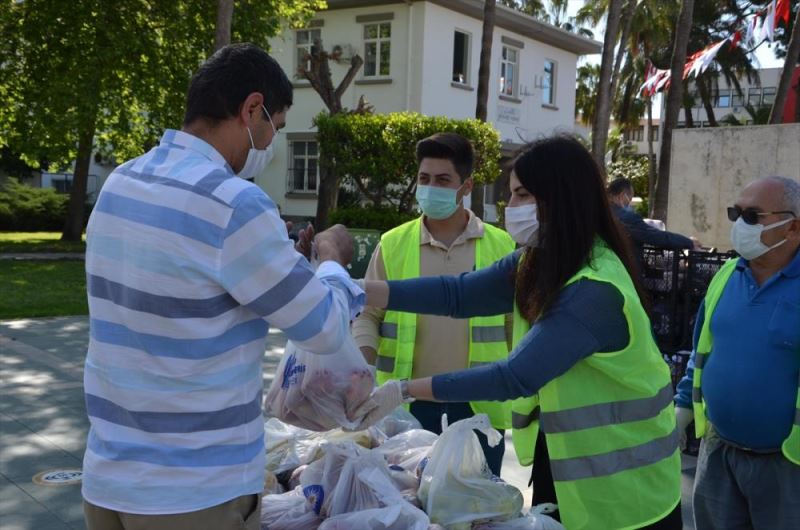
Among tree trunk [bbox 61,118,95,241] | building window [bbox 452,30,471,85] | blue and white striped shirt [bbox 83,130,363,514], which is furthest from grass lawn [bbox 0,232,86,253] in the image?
blue and white striped shirt [bbox 83,130,363,514]

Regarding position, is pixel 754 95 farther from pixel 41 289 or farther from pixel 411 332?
pixel 411 332

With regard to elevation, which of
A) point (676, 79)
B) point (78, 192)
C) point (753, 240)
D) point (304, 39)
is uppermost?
point (304, 39)

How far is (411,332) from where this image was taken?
145 inches

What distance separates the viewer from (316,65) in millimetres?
20094

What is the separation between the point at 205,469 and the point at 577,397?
1.10 metres

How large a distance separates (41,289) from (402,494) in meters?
12.7

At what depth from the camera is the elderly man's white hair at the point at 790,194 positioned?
342 cm

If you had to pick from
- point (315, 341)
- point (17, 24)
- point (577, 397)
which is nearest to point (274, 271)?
point (315, 341)

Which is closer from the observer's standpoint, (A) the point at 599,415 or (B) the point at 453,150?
(A) the point at 599,415

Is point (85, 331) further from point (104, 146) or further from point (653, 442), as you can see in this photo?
point (104, 146)

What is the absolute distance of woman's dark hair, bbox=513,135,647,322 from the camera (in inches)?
95.5

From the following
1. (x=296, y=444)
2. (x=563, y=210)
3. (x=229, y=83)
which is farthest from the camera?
(x=296, y=444)

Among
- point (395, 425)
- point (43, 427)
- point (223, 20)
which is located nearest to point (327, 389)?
point (395, 425)

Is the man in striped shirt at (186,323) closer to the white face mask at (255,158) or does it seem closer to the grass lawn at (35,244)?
the white face mask at (255,158)
